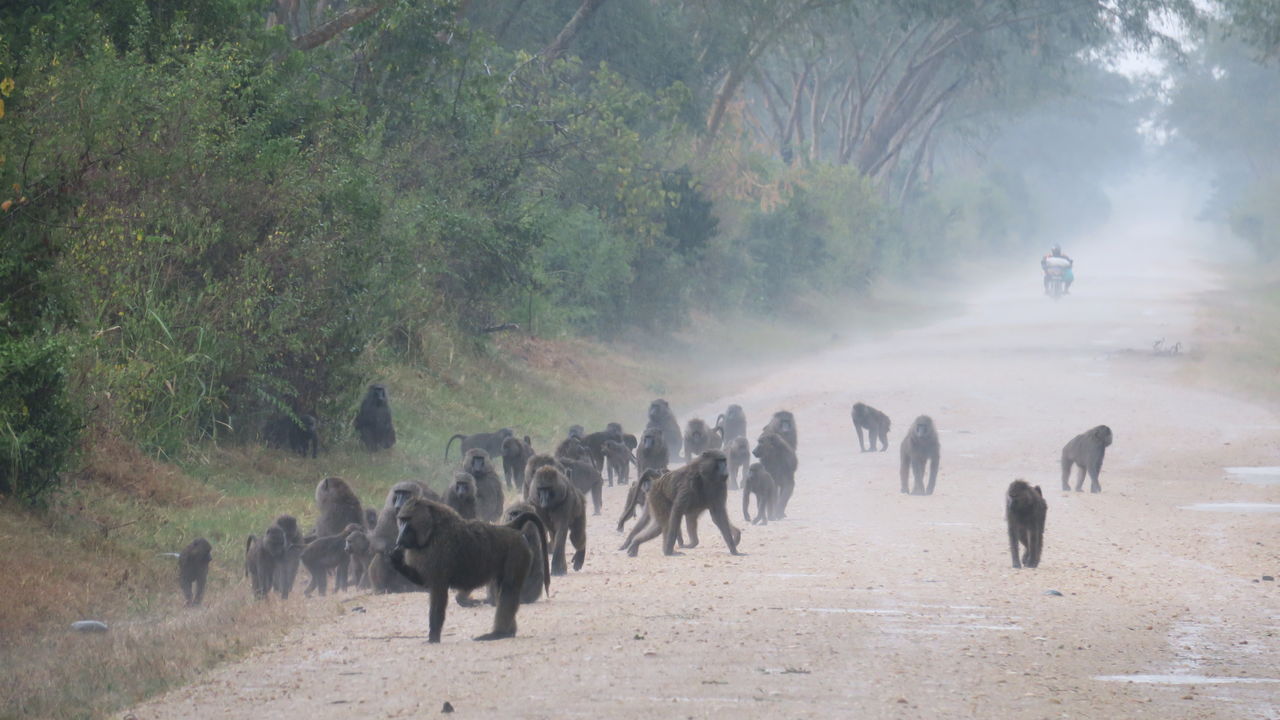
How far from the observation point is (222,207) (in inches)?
566

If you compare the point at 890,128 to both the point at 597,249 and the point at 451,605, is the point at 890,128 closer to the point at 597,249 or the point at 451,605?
the point at 597,249

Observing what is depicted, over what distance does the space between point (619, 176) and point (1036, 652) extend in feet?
75.9

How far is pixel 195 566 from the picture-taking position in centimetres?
995

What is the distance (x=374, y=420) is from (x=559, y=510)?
643 cm

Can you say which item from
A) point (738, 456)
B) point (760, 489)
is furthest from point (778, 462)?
point (738, 456)

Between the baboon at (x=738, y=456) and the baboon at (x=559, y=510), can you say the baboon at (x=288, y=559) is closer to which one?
the baboon at (x=559, y=510)

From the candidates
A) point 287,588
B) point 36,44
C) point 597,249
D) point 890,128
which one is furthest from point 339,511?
point 890,128

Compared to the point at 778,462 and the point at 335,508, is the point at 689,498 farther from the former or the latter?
the point at 778,462

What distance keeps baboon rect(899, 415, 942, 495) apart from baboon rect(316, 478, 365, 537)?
675 centimetres

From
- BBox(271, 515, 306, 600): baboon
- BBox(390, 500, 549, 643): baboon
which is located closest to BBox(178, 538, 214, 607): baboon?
BBox(271, 515, 306, 600): baboon

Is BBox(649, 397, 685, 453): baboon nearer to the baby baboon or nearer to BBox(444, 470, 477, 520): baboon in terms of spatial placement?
the baby baboon

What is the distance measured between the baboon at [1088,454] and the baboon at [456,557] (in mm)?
10017

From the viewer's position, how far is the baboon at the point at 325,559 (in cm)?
1072

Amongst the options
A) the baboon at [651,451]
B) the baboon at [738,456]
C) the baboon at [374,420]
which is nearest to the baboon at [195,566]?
the baboon at [651,451]
